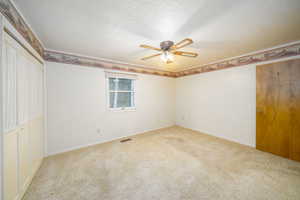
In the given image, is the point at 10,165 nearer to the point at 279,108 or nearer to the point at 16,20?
the point at 16,20

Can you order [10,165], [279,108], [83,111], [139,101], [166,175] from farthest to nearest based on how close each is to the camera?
[139,101]
[83,111]
[279,108]
[166,175]
[10,165]

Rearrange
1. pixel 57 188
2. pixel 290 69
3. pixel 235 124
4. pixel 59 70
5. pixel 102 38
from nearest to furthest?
pixel 57 188, pixel 102 38, pixel 290 69, pixel 59 70, pixel 235 124

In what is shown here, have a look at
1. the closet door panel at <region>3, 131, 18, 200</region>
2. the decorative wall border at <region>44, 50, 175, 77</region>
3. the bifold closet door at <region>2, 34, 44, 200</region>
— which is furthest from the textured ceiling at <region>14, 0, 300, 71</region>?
the closet door panel at <region>3, 131, 18, 200</region>

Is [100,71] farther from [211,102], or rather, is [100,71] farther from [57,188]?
[211,102]

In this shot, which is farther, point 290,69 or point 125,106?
point 125,106

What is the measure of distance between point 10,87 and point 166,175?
8.00ft

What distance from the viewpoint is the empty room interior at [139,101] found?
138 cm

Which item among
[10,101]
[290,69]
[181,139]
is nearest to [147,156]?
[181,139]

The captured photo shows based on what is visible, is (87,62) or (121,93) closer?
(87,62)

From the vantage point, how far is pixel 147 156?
2.44 meters

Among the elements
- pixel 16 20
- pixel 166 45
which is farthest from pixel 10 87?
pixel 166 45

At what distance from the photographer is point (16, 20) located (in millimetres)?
1367

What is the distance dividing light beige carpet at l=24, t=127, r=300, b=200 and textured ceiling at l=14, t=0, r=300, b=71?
2.40m

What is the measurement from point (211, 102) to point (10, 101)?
4406mm
